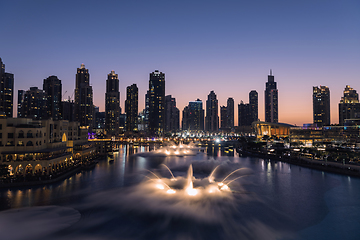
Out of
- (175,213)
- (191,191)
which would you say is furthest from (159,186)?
(175,213)

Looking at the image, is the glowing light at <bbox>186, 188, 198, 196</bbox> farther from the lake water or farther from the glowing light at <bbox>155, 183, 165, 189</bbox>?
the glowing light at <bbox>155, 183, 165, 189</bbox>

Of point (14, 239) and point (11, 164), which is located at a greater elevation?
point (11, 164)

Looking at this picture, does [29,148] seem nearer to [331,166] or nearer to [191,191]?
[191,191]

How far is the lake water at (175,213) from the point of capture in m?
26.5

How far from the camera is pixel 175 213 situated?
31766 mm

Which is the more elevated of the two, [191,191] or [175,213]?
[191,191]

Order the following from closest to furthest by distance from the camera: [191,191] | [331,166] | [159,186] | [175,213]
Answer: [175,213] < [191,191] < [159,186] < [331,166]

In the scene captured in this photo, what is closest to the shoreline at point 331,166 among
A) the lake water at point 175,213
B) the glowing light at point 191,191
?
the lake water at point 175,213

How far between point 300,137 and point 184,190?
135953mm

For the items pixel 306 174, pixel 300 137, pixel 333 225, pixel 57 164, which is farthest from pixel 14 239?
pixel 300 137

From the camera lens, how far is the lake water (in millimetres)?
26469

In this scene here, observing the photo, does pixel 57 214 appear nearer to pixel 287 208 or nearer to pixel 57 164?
pixel 57 164

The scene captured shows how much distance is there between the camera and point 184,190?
142ft

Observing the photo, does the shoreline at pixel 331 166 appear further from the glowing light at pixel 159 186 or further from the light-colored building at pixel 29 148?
the light-colored building at pixel 29 148
